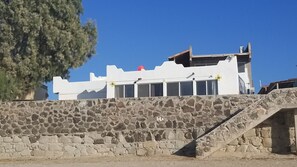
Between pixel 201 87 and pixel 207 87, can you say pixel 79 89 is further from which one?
pixel 207 87

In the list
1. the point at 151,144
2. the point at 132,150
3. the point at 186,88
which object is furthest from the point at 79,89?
the point at 151,144

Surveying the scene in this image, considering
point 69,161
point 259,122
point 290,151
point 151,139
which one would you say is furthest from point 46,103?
point 290,151

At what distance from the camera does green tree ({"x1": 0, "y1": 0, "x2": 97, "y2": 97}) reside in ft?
97.9

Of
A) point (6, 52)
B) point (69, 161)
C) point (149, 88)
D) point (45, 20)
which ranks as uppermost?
point (45, 20)

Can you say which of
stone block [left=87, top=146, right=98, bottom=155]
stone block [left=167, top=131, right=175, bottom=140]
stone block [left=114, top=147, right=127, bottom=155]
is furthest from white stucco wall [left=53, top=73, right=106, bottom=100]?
stone block [left=167, top=131, right=175, bottom=140]

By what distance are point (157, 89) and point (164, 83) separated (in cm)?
62

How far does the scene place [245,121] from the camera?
17766mm

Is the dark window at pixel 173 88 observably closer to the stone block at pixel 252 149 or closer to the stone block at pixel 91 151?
the stone block at pixel 91 151

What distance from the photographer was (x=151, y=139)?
19.7 meters

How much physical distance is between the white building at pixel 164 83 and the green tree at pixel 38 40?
4.52 ft

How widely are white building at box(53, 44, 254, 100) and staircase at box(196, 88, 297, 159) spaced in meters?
10.5

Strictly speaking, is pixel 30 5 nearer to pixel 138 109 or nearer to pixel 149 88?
pixel 149 88

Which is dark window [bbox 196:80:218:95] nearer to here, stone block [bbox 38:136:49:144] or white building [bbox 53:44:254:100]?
white building [bbox 53:44:254:100]

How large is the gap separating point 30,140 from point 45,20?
1221 cm
